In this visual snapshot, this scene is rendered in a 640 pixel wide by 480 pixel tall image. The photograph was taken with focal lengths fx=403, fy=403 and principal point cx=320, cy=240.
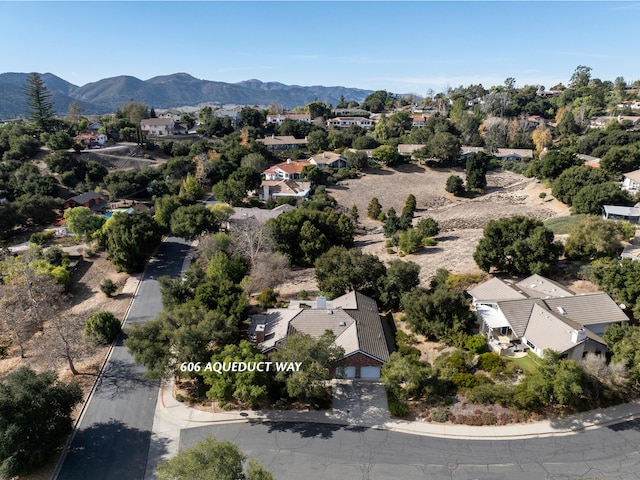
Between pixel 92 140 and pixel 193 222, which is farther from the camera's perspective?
pixel 92 140

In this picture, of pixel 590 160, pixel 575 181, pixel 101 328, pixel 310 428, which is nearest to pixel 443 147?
pixel 590 160

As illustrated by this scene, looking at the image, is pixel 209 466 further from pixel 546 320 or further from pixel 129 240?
pixel 129 240

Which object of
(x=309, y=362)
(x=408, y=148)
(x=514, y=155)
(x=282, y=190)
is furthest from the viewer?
(x=408, y=148)

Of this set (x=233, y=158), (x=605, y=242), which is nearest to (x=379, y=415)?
(x=605, y=242)

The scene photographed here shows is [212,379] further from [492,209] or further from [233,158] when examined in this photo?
[233,158]

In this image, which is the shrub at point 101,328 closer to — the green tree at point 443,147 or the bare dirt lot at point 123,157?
the bare dirt lot at point 123,157

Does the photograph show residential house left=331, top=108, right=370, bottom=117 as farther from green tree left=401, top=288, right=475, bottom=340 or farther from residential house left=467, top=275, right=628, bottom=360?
green tree left=401, top=288, right=475, bottom=340
